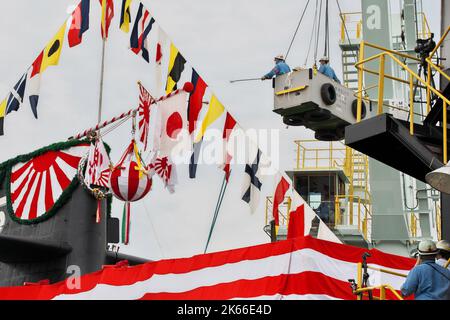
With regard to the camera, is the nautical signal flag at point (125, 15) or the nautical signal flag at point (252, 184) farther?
the nautical signal flag at point (125, 15)

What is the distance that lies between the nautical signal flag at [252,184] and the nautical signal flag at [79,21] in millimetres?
4740

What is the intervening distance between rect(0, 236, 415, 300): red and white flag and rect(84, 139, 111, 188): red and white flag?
182 centimetres

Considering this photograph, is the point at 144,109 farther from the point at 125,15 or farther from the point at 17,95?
the point at 17,95

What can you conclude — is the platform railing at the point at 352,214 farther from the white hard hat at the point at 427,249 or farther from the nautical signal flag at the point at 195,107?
the white hard hat at the point at 427,249

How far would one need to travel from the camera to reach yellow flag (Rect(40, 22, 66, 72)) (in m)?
16.2

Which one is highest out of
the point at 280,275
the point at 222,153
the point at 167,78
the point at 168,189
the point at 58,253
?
the point at 167,78

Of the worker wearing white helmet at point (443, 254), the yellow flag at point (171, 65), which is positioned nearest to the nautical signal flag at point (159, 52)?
the yellow flag at point (171, 65)

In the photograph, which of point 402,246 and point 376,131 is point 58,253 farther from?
point 402,246

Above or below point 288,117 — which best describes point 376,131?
below

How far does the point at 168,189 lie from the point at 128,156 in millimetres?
940

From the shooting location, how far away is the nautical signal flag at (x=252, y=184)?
14.6m

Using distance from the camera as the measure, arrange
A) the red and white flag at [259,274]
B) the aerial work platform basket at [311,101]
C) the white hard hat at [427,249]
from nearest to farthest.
→ 1. the white hard hat at [427,249]
2. the red and white flag at [259,274]
3. the aerial work platform basket at [311,101]

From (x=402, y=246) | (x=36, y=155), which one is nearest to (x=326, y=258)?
(x=36, y=155)

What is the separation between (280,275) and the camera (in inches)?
417
